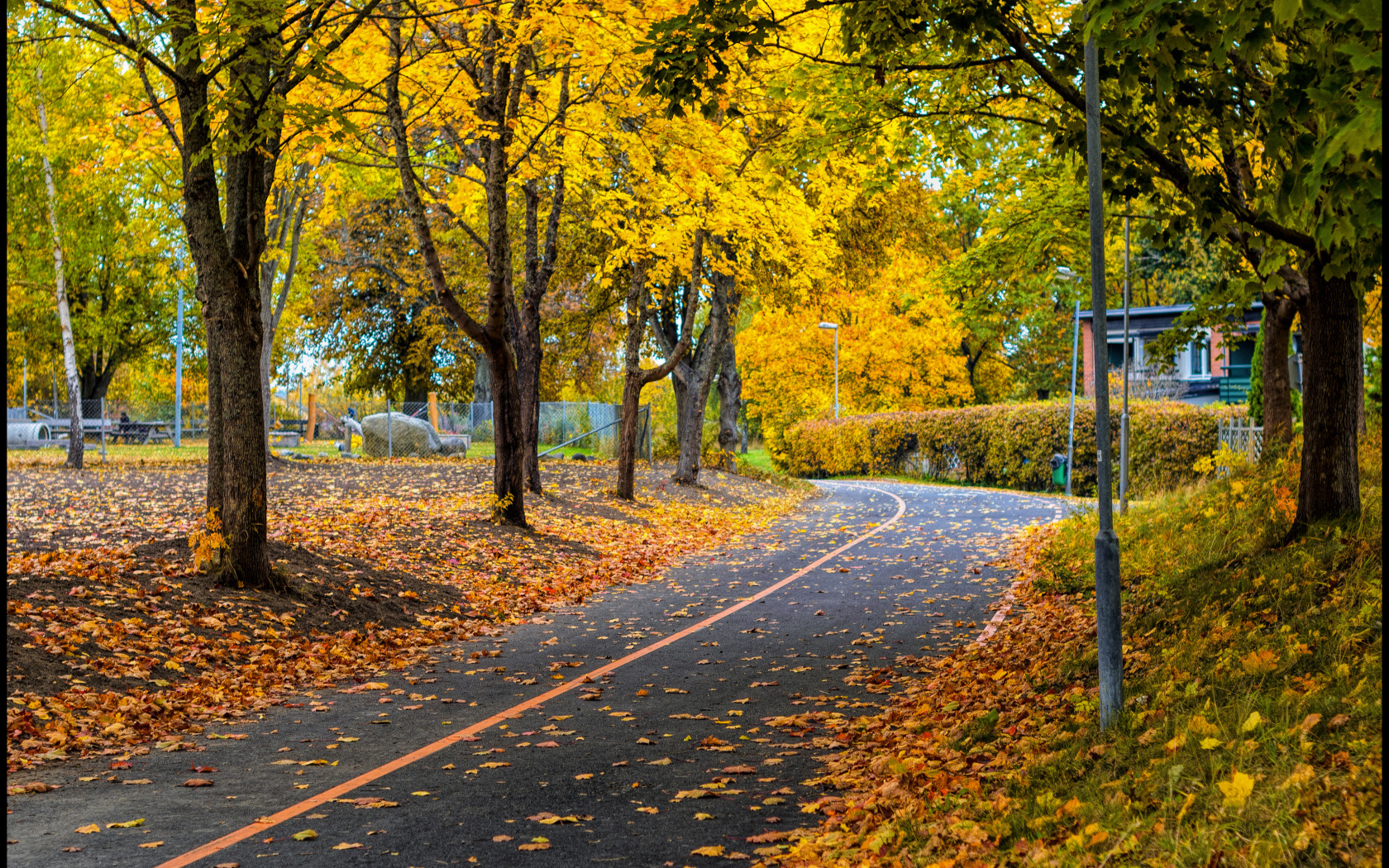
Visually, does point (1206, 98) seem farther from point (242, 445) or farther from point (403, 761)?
point (242, 445)

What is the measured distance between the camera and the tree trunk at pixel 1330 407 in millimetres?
10266

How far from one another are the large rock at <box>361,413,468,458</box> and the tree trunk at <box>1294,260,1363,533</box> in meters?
28.3

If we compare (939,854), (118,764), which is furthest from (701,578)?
(939,854)

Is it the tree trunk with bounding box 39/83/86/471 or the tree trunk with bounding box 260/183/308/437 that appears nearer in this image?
the tree trunk with bounding box 260/183/308/437

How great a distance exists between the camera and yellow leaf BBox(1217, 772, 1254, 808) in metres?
4.40

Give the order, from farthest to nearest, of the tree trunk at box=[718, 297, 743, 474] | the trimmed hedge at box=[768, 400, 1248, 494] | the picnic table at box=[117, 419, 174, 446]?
the picnic table at box=[117, 419, 174, 446] → the tree trunk at box=[718, 297, 743, 474] → the trimmed hedge at box=[768, 400, 1248, 494]

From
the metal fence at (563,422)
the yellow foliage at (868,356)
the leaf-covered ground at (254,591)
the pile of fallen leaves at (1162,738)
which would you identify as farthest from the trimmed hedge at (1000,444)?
the pile of fallen leaves at (1162,738)

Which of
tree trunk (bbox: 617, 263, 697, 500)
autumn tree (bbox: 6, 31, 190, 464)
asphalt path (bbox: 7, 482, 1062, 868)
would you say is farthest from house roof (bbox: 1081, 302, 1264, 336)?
asphalt path (bbox: 7, 482, 1062, 868)

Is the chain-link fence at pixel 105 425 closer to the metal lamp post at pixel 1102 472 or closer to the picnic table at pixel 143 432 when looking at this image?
the picnic table at pixel 143 432

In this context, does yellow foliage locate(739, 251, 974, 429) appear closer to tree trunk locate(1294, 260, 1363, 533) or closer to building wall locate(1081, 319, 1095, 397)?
building wall locate(1081, 319, 1095, 397)

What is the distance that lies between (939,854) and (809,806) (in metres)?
1.18

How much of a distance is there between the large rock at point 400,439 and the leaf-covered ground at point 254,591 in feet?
36.9

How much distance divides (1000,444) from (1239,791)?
3591cm

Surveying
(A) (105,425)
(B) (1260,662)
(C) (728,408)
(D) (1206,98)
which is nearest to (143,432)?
(A) (105,425)
